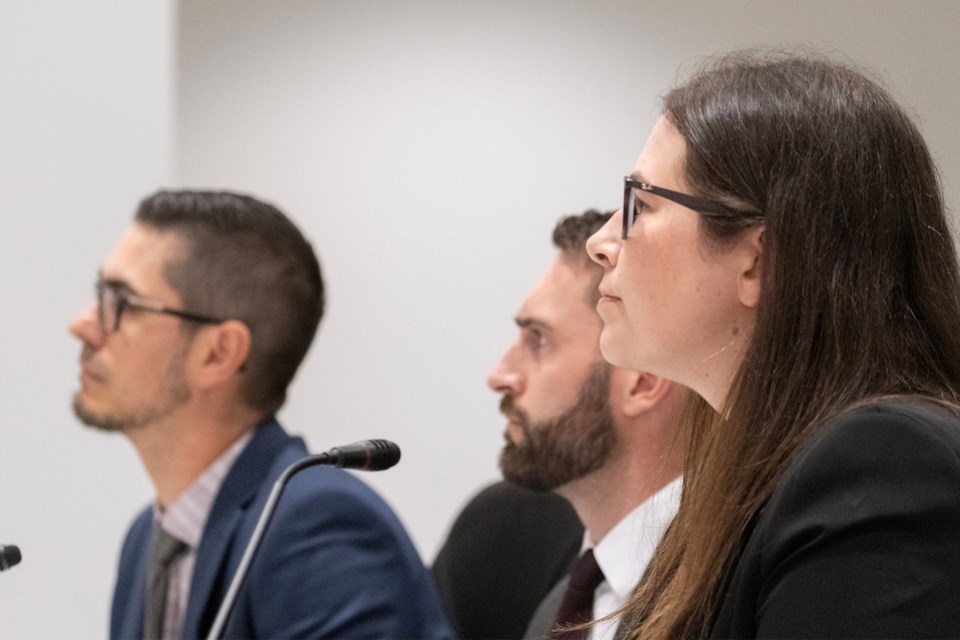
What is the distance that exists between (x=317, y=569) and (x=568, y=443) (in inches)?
16.3

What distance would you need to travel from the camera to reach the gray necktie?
1.99m

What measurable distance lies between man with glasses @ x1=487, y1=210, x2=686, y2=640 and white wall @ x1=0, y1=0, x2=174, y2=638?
1026 millimetres

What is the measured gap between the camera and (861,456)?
2.91ft

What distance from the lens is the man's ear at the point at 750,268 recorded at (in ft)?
3.46

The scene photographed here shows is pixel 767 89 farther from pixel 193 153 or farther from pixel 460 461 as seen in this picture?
pixel 193 153

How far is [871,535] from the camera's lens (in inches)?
34.0

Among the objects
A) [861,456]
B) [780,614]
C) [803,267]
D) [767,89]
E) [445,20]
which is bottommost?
[780,614]

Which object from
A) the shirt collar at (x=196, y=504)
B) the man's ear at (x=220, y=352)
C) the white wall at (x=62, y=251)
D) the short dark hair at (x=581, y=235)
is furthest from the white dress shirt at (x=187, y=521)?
the short dark hair at (x=581, y=235)

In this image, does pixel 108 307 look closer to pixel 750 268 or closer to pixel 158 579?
pixel 158 579

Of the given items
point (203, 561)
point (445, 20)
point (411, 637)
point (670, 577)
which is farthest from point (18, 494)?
point (670, 577)

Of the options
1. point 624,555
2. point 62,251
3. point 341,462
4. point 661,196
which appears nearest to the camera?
point 661,196

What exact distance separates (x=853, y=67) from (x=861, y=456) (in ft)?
1.44

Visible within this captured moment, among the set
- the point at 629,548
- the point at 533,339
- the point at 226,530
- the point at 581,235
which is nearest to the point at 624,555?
the point at 629,548

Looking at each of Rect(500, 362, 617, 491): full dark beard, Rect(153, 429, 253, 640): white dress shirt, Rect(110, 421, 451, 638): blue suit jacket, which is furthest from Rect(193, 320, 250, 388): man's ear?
Rect(500, 362, 617, 491): full dark beard
